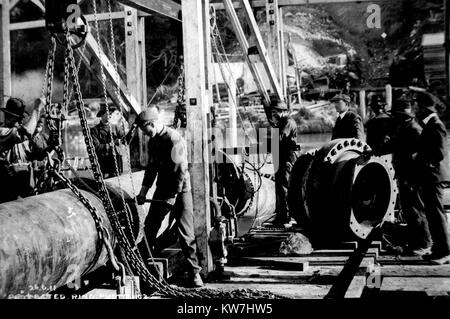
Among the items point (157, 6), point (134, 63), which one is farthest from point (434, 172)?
point (134, 63)

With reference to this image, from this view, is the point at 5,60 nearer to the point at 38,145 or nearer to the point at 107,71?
the point at 38,145

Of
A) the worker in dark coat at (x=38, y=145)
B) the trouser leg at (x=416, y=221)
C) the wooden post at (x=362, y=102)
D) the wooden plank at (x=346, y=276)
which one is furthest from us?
the wooden post at (x=362, y=102)

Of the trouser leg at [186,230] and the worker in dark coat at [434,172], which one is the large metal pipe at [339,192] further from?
the trouser leg at [186,230]

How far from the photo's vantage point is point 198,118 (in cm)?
561

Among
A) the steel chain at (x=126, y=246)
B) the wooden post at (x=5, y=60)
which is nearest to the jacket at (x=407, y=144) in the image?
the steel chain at (x=126, y=246)

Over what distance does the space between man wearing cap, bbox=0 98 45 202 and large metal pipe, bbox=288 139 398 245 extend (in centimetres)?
331

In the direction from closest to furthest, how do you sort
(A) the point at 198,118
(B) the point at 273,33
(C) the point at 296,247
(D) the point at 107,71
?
1. (A) the point at 198,118
2. (C) the point at 296,247
3. (D) the point at 107,71
4. (B) the point at 273,33

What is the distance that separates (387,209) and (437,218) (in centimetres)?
101

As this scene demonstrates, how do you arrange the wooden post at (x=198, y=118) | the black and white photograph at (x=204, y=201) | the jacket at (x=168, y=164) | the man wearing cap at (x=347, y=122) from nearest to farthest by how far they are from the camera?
the black and white photograph at (x=204, y=201) → the jacket at (x=168, y=164) → the wooden post at (x=198, y=118) → the man wearing cap at (x=347, y=122)

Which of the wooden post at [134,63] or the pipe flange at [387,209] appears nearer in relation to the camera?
the pipe flange at [387,209]

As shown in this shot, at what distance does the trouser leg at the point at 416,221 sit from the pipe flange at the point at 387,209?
423 mm

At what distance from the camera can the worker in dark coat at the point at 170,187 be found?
545 cm

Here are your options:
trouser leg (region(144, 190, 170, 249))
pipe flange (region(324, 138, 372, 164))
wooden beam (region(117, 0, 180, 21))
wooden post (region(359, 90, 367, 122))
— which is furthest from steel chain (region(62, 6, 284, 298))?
wooden post (region(359, 90, 367, 122))
